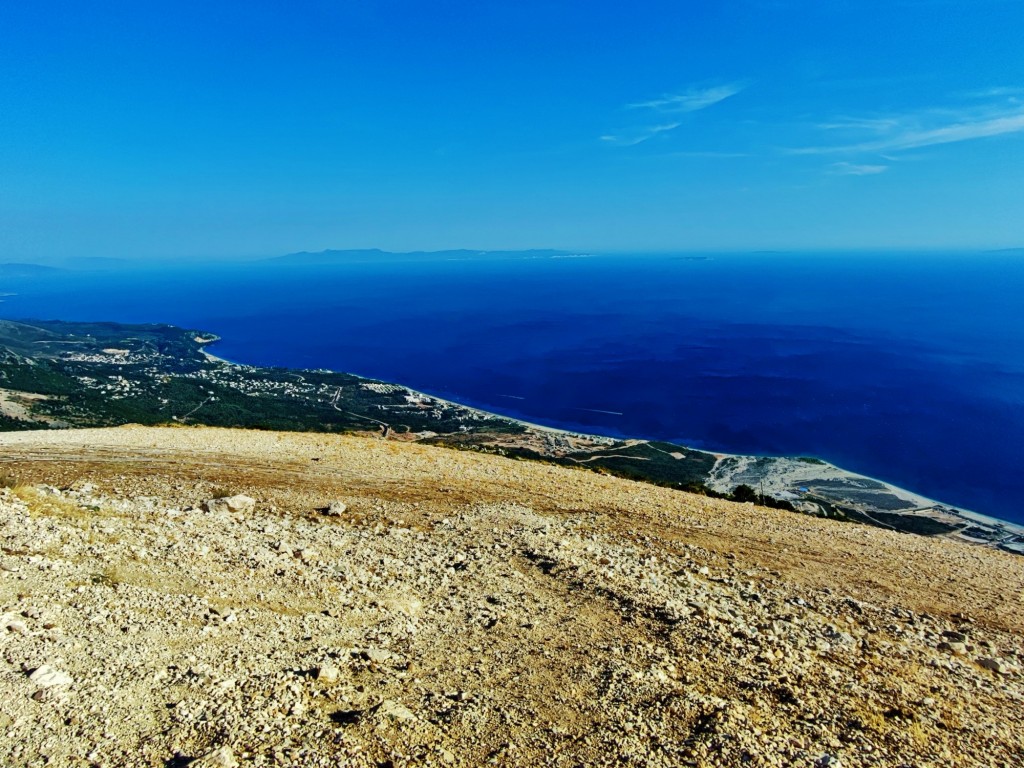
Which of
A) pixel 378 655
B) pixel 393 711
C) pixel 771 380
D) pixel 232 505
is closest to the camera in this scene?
pixel 393 711

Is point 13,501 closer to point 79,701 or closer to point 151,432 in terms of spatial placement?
point 79,701

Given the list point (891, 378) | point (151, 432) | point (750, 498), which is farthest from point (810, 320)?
point (151, 432)

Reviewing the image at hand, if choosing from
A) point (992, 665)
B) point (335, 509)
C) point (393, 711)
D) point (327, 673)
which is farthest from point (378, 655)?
point (992, 665)

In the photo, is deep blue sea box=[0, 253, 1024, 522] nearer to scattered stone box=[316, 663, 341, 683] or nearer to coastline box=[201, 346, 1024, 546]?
coastline box=[201, 346, 1024, 546]

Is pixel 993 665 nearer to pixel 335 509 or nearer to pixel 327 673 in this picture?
pixel 327 673

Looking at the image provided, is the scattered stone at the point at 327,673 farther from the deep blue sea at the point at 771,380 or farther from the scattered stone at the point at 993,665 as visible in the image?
the deep blue sea at the point at 771,380

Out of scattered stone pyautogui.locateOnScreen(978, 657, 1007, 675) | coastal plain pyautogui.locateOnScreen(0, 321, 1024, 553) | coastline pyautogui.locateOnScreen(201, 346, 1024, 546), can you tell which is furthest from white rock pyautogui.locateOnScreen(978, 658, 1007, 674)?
coastline pyautogui.locateOnScreen(201, 346, 1024, 546)

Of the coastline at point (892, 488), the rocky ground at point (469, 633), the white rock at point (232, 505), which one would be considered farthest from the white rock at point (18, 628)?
the coastline at point (892, 488)

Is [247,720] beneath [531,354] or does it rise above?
above
